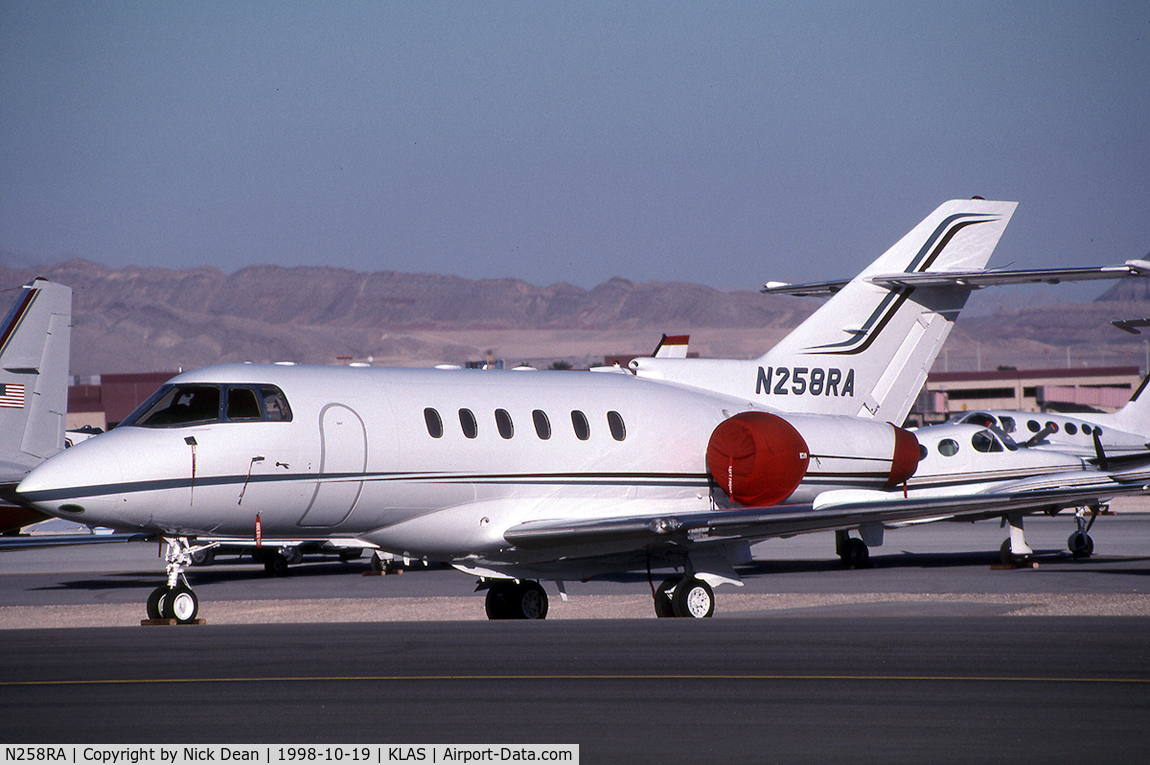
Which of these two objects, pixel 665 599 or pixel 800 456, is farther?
pixel 800 456

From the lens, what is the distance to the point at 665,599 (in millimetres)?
15734

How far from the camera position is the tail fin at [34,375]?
20516 mm

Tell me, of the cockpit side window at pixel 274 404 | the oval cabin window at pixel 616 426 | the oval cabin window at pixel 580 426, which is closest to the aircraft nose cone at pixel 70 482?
the cockpit side window at pixel 274 404

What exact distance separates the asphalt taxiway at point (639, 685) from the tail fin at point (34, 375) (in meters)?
8.60

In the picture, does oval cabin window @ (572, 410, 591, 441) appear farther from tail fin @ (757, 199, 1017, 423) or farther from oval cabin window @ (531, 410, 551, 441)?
tail fin @ (757, 199, 1017, 423)

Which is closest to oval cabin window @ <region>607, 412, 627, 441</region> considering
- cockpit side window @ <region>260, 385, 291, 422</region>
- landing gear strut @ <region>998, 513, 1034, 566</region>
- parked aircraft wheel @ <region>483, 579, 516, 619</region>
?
parked aircraft wheel @ <region>483, 579, 516, 619</region>

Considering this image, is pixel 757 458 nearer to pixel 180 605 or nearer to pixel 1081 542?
pixel 180 605

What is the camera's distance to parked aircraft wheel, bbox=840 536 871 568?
961 inches

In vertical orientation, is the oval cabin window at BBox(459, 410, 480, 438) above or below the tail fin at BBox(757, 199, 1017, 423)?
below

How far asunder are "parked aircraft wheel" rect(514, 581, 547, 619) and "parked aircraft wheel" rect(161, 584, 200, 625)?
429 centimetres

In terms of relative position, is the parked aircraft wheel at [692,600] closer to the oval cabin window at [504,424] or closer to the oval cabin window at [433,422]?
the oval cabin window at [504,424]

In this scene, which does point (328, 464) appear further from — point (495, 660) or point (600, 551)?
point (495, 660)

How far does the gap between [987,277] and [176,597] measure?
11.3 m

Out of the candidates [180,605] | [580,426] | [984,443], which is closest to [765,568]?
[984,443]
